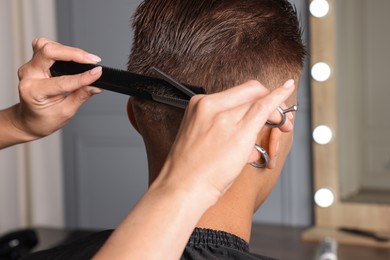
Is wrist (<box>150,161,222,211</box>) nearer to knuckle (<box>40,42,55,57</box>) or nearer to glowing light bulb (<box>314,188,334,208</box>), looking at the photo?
knuckle (<box>40,42,55,57</box>)

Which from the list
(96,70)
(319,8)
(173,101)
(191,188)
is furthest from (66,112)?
(319,8)

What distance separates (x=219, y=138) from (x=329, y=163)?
1411mm

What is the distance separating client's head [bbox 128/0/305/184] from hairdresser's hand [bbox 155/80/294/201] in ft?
1.06

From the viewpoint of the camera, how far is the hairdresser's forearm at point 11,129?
1.02m

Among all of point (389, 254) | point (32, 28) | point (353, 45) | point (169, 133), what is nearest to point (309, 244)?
point (389, 254)

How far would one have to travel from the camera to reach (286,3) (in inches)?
37.3

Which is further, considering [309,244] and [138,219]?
[309,244]

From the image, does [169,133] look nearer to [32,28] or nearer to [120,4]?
[120,4]

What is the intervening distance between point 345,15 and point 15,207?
1444 mm

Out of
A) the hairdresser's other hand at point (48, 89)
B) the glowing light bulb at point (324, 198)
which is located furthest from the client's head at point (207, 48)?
the glowing light bulb at point (324, 198)

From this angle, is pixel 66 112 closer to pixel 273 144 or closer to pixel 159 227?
pixel 273 144

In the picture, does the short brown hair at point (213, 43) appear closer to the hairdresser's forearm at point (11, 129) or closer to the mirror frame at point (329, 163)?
the hairdresser's forearm at point (11, 129)

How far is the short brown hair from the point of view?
871 millimetres

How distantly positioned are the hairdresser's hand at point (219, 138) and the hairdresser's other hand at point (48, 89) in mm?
272
